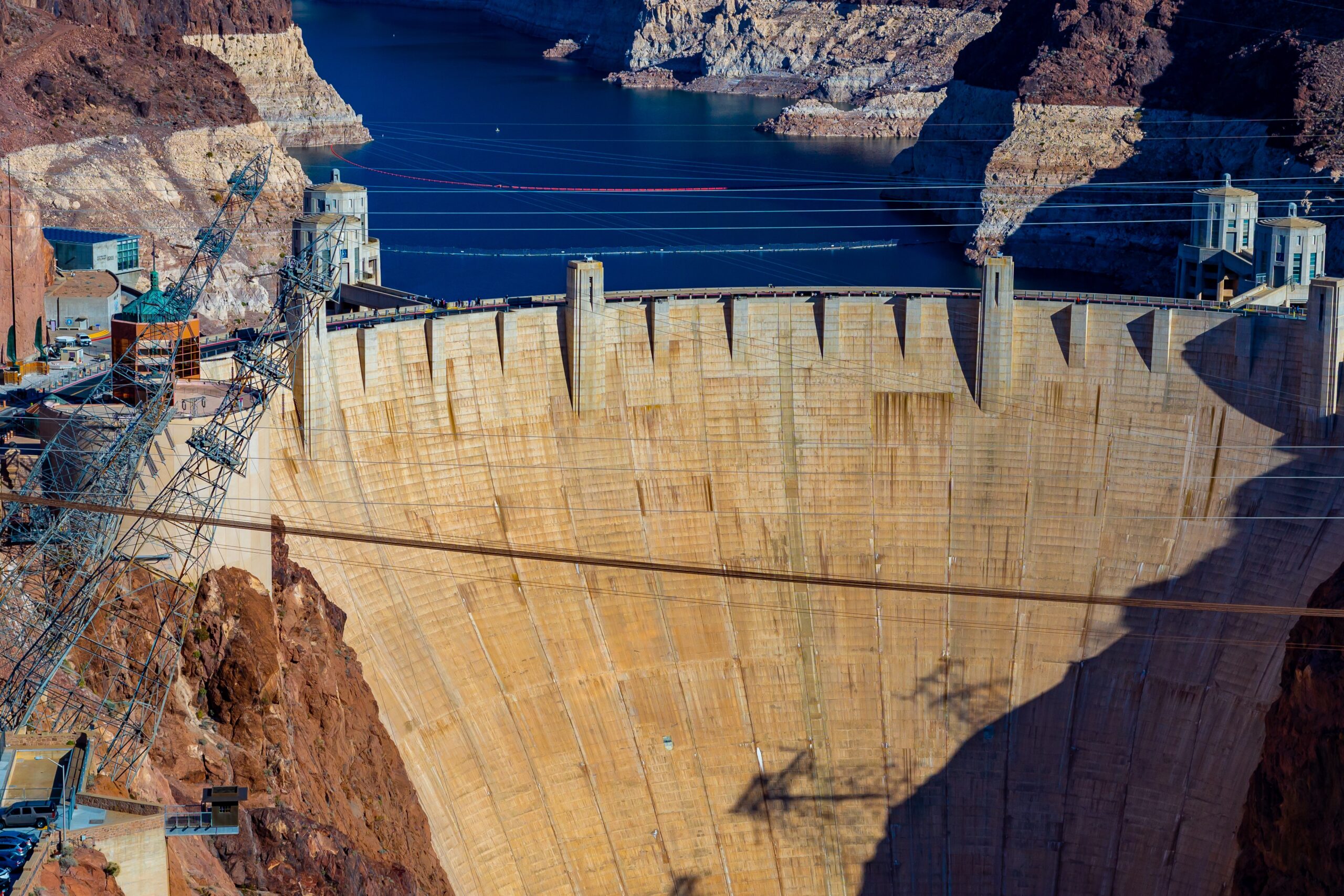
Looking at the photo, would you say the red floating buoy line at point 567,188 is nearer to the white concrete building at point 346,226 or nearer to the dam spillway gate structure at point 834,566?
the white concrete building at point 346,226

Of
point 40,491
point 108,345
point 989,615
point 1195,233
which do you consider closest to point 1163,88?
point 1195,233

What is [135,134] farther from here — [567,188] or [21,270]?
[21,270]

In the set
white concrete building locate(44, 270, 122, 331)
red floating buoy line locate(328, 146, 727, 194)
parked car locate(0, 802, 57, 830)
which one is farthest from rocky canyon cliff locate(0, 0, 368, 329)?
parked car locate(0, 802, 57, 830)

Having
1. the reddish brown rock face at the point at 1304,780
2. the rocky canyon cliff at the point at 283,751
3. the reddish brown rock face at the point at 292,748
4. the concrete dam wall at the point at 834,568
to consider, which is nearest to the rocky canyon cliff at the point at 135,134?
the concrete dam wall at the point at 834,568

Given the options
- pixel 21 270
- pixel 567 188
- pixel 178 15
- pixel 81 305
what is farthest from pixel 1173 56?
pixel 21 270

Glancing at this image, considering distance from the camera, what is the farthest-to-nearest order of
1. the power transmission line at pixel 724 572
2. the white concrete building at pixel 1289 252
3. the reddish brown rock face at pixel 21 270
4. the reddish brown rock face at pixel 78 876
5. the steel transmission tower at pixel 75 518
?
the white concrete building at pixel 1289 252
the reddish brown rock face at pixel 21 270
the power transmission line at pixel 724 572
the steel transmission tower at pixel 75 518
the reddish brown rock face at pixel 78 876

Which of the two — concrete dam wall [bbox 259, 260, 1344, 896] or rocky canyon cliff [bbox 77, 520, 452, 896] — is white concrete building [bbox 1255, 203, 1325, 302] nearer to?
concrete dam wall [bbox 259, 260, 1344, 896]
